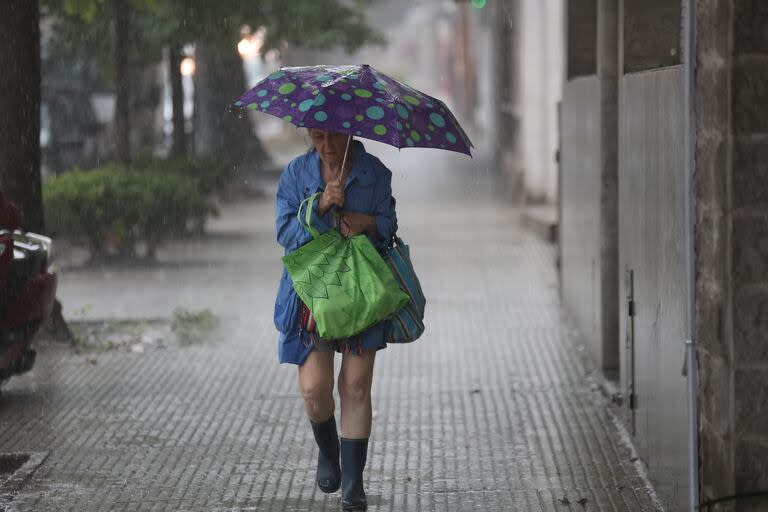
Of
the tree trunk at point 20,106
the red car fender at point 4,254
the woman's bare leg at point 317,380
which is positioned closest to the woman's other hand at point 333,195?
the woman's bare leg at point 317,380

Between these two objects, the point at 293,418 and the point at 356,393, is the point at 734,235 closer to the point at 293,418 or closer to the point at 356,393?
the point at 356,393

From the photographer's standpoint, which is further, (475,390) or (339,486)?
(475,390)

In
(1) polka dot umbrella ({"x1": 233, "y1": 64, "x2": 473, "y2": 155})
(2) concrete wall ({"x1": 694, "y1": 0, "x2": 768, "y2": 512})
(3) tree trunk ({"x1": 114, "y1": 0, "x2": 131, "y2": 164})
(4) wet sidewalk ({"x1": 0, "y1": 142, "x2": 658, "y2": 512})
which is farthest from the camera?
Answer: (3) tree trunk ({"x1": 114, "y1": 0, "x2": 131, "y2": 164})

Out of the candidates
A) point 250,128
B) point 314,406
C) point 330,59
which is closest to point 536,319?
point 314,406

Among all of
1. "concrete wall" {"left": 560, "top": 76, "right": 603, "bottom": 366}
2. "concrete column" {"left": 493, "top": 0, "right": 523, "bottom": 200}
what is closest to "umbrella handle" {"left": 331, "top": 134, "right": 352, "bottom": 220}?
"concrete wall" {"left": 560, "top": 76, "right": 603, "bottom": 366}

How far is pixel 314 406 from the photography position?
5859mm

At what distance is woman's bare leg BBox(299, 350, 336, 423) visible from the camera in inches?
229

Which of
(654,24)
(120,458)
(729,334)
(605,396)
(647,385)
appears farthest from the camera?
(605,396)

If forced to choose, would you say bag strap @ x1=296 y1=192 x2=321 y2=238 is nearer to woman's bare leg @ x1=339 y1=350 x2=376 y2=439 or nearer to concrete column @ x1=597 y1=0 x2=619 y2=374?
woman's bare leg @ x1=339 y1=350 x2=376 y2=439

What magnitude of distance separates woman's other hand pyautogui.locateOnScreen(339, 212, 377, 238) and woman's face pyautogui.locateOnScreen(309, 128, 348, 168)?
213 mm

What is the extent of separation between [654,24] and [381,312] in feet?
9.50

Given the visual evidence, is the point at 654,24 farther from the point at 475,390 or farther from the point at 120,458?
the point at 120,458

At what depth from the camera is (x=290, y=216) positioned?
574cm

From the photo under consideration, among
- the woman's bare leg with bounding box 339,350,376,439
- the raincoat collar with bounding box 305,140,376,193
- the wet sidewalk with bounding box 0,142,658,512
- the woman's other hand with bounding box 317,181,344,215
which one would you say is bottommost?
the wet sidewalk with bounding box 0,142,658,512
